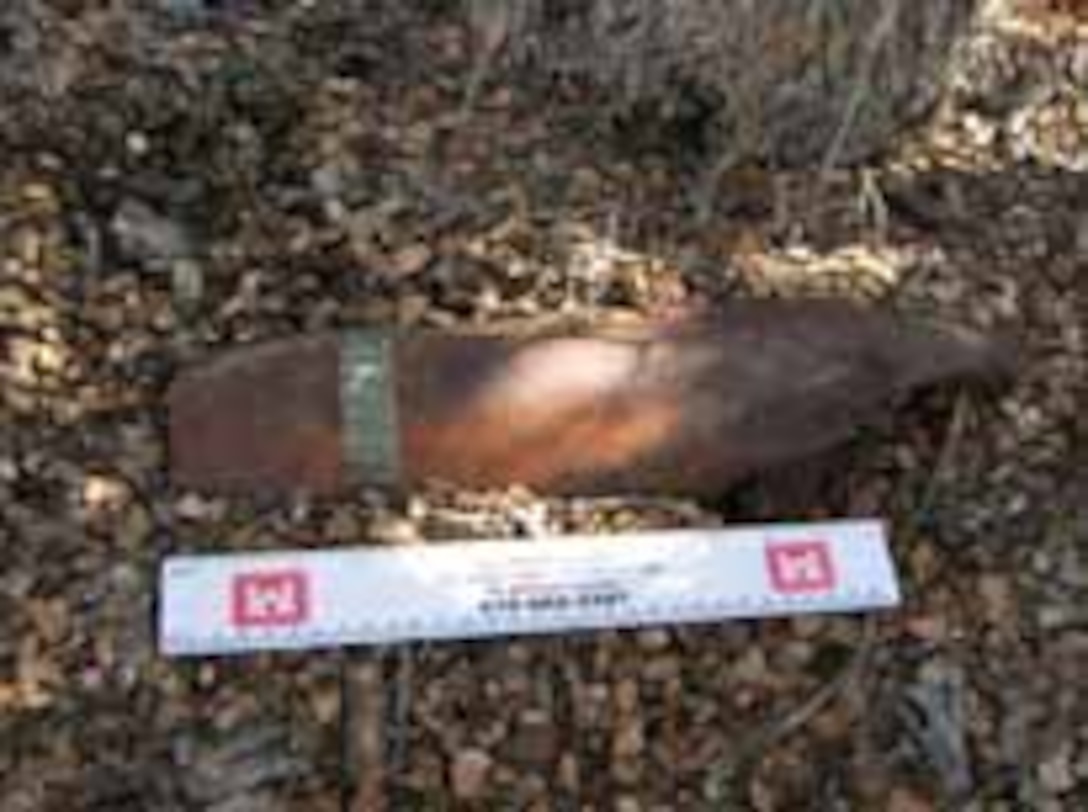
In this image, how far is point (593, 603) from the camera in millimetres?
1990

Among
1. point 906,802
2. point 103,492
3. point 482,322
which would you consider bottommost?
point 906,802

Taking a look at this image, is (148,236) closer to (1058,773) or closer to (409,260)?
(409,260)

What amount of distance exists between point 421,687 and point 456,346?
38 centimetres

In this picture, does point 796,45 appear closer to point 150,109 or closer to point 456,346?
point 456,346

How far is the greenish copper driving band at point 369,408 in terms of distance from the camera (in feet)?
6.65

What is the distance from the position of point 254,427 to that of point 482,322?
0.28 m

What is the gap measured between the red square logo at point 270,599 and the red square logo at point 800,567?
1.54 feet

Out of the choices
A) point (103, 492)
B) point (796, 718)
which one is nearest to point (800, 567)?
A: point (796, 718)

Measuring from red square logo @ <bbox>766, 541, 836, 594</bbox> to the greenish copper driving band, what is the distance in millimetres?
391

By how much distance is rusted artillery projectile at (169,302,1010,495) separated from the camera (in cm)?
202

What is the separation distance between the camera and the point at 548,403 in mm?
2068

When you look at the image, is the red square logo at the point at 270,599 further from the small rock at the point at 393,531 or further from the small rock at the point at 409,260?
the small rock at the point at 409,260

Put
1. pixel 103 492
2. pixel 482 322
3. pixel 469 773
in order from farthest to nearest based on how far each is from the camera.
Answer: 1. pixel 482 322
2. pixel 103 492
3. pixel 469 773

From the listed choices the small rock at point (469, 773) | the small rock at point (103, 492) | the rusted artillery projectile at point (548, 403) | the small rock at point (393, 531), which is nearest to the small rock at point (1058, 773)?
the rusted artillery projectile at point (548, 403)
